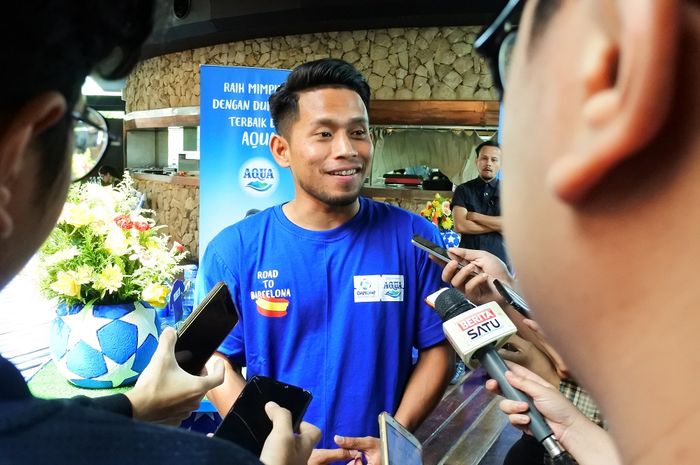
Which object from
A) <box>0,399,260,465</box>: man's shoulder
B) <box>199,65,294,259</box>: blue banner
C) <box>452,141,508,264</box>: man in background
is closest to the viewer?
<box>0,399,260,465</box>: man's shoulder

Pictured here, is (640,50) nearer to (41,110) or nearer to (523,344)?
(41,110)

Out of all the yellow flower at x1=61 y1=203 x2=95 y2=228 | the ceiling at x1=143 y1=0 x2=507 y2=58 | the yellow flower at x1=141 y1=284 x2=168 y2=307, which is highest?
the ceiling at x1=143 y1=0 x2=507 y2=58

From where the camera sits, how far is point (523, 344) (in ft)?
6.17

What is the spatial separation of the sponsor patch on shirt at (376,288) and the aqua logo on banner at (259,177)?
2.82m

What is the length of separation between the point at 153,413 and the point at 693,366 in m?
0.94

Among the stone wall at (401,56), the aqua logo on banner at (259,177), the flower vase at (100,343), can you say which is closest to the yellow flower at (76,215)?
the flower vase at (100,343)

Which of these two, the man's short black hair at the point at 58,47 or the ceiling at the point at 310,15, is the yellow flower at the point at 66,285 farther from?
the ceiling at the point at 310,15

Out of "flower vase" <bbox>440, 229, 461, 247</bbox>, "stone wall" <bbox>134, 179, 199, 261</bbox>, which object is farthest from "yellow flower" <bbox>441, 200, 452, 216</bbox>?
"stone wall" <bbox>134, 179, 199, 261</bbox>

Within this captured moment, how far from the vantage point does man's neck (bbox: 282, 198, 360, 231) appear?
1.78m

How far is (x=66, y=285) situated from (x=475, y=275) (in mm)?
1518

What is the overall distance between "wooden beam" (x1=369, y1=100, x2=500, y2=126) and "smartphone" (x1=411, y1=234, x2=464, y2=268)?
681cm

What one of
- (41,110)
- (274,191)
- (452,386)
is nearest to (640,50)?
(41,110)

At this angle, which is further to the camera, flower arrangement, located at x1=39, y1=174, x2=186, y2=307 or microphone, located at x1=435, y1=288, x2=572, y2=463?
flower arrangement, located at x1=39, y1=174, x2=186, y2=307

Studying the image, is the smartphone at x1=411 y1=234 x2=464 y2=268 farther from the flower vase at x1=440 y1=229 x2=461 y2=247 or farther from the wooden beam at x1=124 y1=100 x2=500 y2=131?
the wooden beam at x1=124 y1=100 x2=500 y2=131
